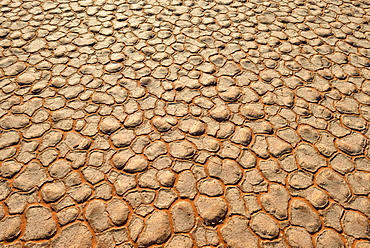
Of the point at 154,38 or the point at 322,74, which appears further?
the point at 154,38

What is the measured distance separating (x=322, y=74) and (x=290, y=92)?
0.55m

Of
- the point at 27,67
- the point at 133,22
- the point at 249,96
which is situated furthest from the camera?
the point at 133,22

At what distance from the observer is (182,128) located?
240cm

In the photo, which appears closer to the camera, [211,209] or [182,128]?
[211,209]

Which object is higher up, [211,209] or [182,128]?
[182,128]

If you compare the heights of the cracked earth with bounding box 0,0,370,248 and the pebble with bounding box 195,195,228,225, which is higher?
the cracked earth with bounding box 0,0,370,248

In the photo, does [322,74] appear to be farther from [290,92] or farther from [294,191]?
[294,191]

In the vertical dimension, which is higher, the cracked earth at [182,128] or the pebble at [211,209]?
the cracked earth at [182,128]

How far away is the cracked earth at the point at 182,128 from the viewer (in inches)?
72.3

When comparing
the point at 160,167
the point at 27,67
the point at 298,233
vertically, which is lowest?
the point at 298,233

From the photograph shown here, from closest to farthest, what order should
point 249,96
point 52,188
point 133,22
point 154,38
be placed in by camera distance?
point 52,188, point 249,96, point 154,38, point 133,22

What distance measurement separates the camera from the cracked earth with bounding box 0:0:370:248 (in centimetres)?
184

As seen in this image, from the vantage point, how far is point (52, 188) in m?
1.98

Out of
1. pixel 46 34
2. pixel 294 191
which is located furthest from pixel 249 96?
pixel 46 34
